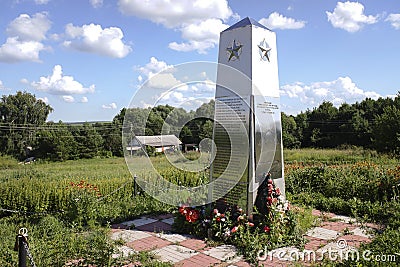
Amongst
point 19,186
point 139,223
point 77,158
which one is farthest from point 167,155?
point 77,158

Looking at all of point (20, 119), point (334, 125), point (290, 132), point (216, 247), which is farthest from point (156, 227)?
point (20, 119)

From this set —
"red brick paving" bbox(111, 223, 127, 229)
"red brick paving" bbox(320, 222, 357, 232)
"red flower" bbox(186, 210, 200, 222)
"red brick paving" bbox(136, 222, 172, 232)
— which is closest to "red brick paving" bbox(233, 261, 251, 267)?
"red flower" bbox(186, 210, 200, 222)

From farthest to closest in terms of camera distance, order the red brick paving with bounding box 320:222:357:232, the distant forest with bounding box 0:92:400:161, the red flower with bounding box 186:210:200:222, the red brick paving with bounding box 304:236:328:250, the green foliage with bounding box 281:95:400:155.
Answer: the green foliage with bounding box 281:95:400:155
the distant forest with bounding box 0:92:400:161
the red brick paving with bounding box 320:222:357:232
the red flower with bounding box 186:210:200:222
the red brick paving with bounding box 304:236:328:250

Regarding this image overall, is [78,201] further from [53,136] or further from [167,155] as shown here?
A: [53,136]

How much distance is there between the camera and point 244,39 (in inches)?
208

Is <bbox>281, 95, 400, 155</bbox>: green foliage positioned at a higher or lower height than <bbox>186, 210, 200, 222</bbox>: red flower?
higher

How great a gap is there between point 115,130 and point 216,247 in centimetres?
3722

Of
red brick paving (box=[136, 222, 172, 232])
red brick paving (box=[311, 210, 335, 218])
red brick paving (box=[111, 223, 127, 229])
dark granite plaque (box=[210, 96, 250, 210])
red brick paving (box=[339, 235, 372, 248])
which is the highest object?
dark granite plaque (box=[210, 96, 250, 210])

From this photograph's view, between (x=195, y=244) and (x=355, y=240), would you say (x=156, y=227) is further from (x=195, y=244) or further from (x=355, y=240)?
(x=355, y=240)

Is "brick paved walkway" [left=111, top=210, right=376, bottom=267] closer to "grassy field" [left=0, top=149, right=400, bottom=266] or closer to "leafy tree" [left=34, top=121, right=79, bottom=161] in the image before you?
"grassy field" [left=0, top=149, right=400, bottom=266]

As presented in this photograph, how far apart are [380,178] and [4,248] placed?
7.34 metres

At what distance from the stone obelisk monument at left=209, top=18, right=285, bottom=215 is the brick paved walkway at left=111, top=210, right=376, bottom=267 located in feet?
3.01

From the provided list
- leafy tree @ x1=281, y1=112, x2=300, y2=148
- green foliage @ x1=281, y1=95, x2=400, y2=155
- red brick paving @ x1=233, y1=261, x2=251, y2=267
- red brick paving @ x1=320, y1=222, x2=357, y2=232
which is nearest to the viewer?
red brick paving @ x1=233, y1=261, x2=251, y2=267

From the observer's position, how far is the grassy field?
14.6ft
